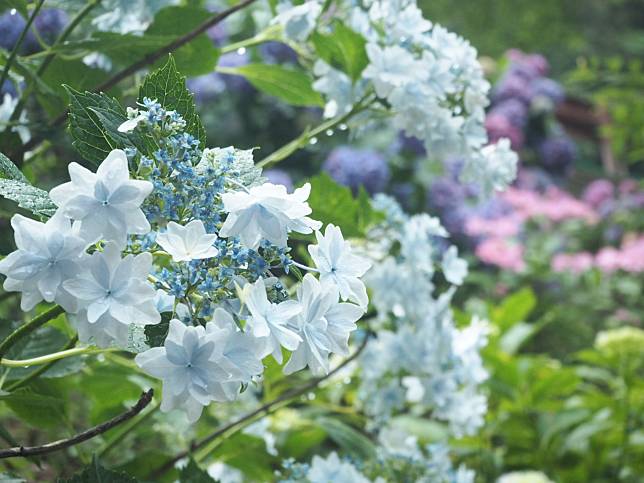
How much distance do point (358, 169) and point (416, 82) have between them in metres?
1.11

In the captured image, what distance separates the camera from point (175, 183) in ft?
1.17

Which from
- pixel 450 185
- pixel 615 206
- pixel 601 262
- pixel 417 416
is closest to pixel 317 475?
pixel 417 416

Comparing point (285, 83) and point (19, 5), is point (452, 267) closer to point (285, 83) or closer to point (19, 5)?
point (285, 83)

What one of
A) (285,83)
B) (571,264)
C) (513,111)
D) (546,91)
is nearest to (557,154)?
(546,91)

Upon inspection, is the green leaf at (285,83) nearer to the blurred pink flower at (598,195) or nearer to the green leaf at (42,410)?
the green leaf at (42,410)

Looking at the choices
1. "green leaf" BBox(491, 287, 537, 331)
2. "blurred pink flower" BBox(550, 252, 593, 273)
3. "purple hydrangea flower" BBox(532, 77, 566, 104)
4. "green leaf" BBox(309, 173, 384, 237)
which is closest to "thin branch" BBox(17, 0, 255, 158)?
"green leaf" BBox(309, 173, 384, 237)

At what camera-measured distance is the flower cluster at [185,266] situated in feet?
1.04

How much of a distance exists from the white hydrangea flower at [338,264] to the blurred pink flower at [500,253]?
5.84 ft

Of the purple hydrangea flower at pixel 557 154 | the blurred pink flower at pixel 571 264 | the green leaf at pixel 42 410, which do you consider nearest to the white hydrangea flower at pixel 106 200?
the green leaf at pixel 42 410

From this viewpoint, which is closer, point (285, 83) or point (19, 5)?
point (19, 5)

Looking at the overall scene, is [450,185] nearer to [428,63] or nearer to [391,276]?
[391,276]

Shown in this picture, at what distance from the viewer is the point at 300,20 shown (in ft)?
2.10

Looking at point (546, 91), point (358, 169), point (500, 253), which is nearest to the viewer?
point (358, 169)

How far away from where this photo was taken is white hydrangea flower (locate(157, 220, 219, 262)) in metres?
0.33
